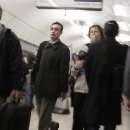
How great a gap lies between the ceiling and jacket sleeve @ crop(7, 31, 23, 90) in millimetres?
5723

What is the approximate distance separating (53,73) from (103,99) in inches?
45.5

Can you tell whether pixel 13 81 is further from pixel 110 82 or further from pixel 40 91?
pixel 110 82

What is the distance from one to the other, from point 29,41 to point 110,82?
414 inches

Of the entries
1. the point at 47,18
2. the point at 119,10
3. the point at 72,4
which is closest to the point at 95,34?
the point at 72,4

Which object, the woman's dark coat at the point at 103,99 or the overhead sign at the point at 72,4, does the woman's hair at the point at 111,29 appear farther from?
the overhead sign at the point at 72,4

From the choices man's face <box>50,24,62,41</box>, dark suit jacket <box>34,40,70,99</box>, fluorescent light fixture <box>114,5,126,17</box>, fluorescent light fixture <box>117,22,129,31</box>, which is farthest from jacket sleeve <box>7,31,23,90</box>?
fluorescent light fixture <box>117,22,129,31</box>

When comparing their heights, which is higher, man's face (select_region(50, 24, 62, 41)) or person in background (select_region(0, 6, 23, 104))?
man's face (select_region(50, 24, 62, 41))

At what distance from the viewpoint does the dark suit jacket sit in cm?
348

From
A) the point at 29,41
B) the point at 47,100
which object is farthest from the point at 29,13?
the point at 47,100

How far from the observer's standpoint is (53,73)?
11.6 feet

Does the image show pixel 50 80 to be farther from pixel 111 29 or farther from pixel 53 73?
pixel 111 29

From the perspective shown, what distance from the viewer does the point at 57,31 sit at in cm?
376

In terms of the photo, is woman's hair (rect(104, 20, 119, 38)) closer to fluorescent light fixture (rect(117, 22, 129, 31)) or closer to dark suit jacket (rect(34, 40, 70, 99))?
dark suit jacket (rect(34, 40, 70, 99))

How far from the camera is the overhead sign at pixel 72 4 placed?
597cm
